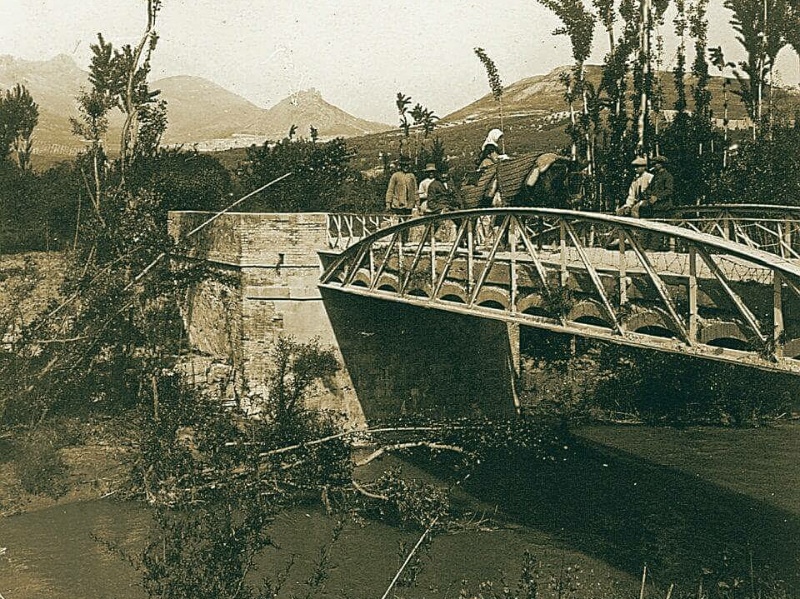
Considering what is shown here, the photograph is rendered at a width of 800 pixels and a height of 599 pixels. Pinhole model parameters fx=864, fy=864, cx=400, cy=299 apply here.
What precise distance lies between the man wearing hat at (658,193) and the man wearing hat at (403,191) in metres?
5.19

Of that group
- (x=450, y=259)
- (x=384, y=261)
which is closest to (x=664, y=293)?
(x=450, y=259)

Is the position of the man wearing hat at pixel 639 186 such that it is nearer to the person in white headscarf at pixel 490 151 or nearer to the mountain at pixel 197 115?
the person in white headscarf at pixel 490 151

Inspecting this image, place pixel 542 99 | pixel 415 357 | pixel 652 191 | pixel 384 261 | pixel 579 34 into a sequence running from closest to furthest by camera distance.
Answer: pixel 652 191
pixel 384 261
pixel 415 357
pixel 579 34
pixel 542 99

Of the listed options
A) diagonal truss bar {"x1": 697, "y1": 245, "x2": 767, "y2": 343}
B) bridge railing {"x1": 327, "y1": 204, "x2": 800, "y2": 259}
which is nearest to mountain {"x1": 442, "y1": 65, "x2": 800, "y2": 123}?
bridge railing {"x1": 327, "y1": 204, "x2": 800, "y2": 259}

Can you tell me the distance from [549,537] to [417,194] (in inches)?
288

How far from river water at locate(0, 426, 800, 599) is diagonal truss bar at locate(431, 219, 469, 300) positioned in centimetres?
380

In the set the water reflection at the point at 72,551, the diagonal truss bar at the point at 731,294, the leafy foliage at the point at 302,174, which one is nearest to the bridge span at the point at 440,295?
the diagonal truss bar at the point at 731,294

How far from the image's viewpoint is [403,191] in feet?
55.8

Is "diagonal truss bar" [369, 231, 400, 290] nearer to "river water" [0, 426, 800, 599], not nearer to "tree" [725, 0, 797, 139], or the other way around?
"river water" [0, 426, 800, 599]

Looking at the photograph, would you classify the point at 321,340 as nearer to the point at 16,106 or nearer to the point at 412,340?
the point at 412,340

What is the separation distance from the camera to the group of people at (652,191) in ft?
41.9

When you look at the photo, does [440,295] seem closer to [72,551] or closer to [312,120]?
[72,551]

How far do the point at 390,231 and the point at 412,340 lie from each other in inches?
201

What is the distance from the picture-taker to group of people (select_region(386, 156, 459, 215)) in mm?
16375
